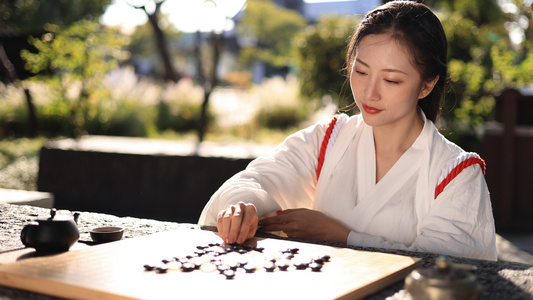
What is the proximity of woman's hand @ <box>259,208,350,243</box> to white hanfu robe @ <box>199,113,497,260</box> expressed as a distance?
49 mm

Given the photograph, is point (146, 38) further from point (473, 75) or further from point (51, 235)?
point (51, 235)

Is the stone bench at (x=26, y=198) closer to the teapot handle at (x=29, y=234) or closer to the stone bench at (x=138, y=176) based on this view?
the stone bench at (x=138, y=176)

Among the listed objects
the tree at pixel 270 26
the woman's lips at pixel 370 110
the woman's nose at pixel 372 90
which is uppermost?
the tree at pixel 270 26

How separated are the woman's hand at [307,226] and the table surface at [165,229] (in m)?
0.12

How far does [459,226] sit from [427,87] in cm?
53

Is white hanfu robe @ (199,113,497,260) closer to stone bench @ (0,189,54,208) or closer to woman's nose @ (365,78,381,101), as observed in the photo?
woman's nose @ (365,78,381,101)

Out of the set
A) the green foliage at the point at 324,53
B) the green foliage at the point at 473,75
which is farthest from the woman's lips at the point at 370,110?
the green foliage at the point at 324,53

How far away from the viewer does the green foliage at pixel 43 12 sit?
32.2ft

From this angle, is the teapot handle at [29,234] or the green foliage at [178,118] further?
Result: the green foliage at [178,118]

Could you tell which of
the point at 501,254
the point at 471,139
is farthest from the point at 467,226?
the point at 471,139

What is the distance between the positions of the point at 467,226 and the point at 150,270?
955 millimetres

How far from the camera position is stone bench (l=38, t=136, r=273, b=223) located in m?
4.89

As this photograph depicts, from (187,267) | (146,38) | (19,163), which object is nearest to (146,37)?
(146,38)

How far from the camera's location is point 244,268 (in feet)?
4.51
